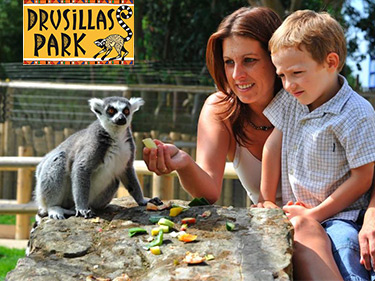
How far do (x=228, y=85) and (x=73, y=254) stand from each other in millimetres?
1143

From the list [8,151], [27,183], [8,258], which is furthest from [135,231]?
[8,151]

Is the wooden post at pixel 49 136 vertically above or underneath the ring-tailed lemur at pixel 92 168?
underneath

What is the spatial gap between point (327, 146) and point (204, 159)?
0.78 meters

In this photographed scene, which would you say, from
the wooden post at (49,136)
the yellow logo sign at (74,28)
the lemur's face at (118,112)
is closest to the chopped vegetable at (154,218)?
the lemur's face at (118,112)

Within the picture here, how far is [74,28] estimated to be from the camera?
10.6 feet

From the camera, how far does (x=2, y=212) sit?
5105mm

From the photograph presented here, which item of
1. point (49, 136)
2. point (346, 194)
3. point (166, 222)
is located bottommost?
point (49, 136)

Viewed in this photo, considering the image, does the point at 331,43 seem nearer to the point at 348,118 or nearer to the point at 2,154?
the point at 348,118

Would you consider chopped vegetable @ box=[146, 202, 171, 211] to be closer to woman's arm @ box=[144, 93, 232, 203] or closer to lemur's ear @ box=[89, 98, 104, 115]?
woman's arm @ box=[144, 93, 232, 203]

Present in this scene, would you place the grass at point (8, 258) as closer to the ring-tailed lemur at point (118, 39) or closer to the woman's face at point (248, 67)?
the ring-tailed lemur at point (118, 39)

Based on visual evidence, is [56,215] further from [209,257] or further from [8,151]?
[8,151]

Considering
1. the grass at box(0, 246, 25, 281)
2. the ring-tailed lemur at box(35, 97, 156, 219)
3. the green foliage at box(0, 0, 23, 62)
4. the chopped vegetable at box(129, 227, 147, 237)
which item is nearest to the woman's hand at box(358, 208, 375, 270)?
the chopped vegetable at box(129, 227, 147, 237)

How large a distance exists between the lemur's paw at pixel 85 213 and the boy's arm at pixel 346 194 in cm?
90

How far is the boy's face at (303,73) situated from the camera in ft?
7.12
